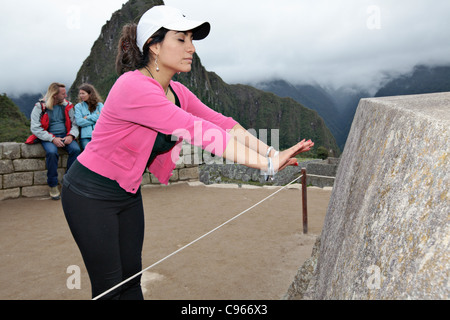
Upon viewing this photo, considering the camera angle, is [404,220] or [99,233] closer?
[404,220]

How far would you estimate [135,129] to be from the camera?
5.28 ft

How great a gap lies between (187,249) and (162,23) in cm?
367

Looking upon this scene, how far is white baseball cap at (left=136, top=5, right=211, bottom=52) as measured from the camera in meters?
1.58

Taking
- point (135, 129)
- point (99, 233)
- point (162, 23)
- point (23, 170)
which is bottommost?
point (23, 170)

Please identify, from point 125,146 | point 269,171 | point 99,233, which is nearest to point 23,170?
point 99,233

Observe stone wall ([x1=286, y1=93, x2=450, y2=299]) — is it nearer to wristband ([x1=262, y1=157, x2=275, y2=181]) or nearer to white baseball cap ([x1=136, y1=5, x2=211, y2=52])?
wristband ([x1=262, y1=157, x2=275, y2=181])

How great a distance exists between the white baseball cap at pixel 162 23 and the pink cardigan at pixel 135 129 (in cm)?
25

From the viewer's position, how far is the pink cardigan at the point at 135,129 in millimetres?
1401

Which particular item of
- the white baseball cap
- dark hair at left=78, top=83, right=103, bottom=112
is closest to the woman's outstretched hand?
the white baseball cap

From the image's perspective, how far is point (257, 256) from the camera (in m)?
4.54

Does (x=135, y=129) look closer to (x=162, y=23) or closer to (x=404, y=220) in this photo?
(x=162, y=23)

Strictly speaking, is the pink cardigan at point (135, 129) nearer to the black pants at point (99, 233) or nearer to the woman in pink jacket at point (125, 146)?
the woman in pink jacket at point (125, 146)

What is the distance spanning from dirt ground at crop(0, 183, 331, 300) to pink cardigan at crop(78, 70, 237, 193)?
7.46ft
